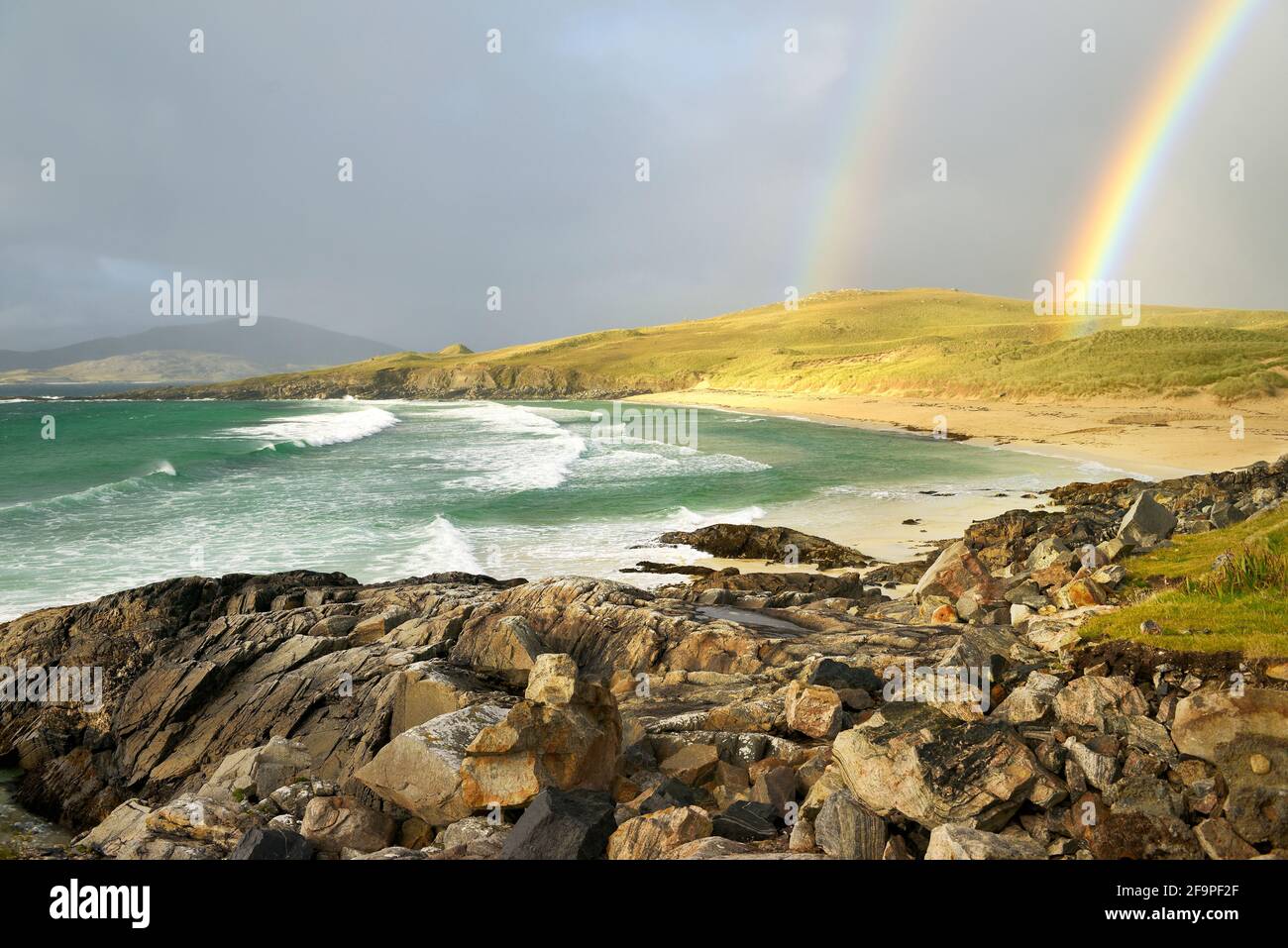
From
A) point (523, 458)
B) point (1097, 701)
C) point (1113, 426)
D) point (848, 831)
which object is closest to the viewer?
point (848, 831)

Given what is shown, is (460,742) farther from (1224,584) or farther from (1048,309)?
(1048,309)

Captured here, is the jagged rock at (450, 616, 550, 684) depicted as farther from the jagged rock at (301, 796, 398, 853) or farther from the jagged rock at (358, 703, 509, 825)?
the jagged rock at (301, 796, 398, 853)

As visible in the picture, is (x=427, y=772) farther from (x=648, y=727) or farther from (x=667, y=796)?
(x=648, y=727)

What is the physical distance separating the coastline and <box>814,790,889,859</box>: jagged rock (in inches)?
1242

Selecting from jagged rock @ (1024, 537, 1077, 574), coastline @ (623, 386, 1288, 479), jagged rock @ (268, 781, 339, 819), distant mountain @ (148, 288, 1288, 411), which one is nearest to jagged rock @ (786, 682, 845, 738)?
jagged rock @ (268, 781, 339, 819)

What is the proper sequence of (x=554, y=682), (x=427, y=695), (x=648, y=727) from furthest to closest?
(x=427, y=695), (x=648, y=727), (x=554, y=682)

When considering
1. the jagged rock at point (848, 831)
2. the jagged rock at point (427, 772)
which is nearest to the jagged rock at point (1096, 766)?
the jagged rock at point (848, 831)

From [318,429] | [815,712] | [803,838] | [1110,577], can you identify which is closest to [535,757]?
[803,838]

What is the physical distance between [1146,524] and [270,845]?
14724 mm

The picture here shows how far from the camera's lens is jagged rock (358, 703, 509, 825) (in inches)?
249

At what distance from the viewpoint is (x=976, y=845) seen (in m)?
4.79

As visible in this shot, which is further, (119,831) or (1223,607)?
(1223,607)
